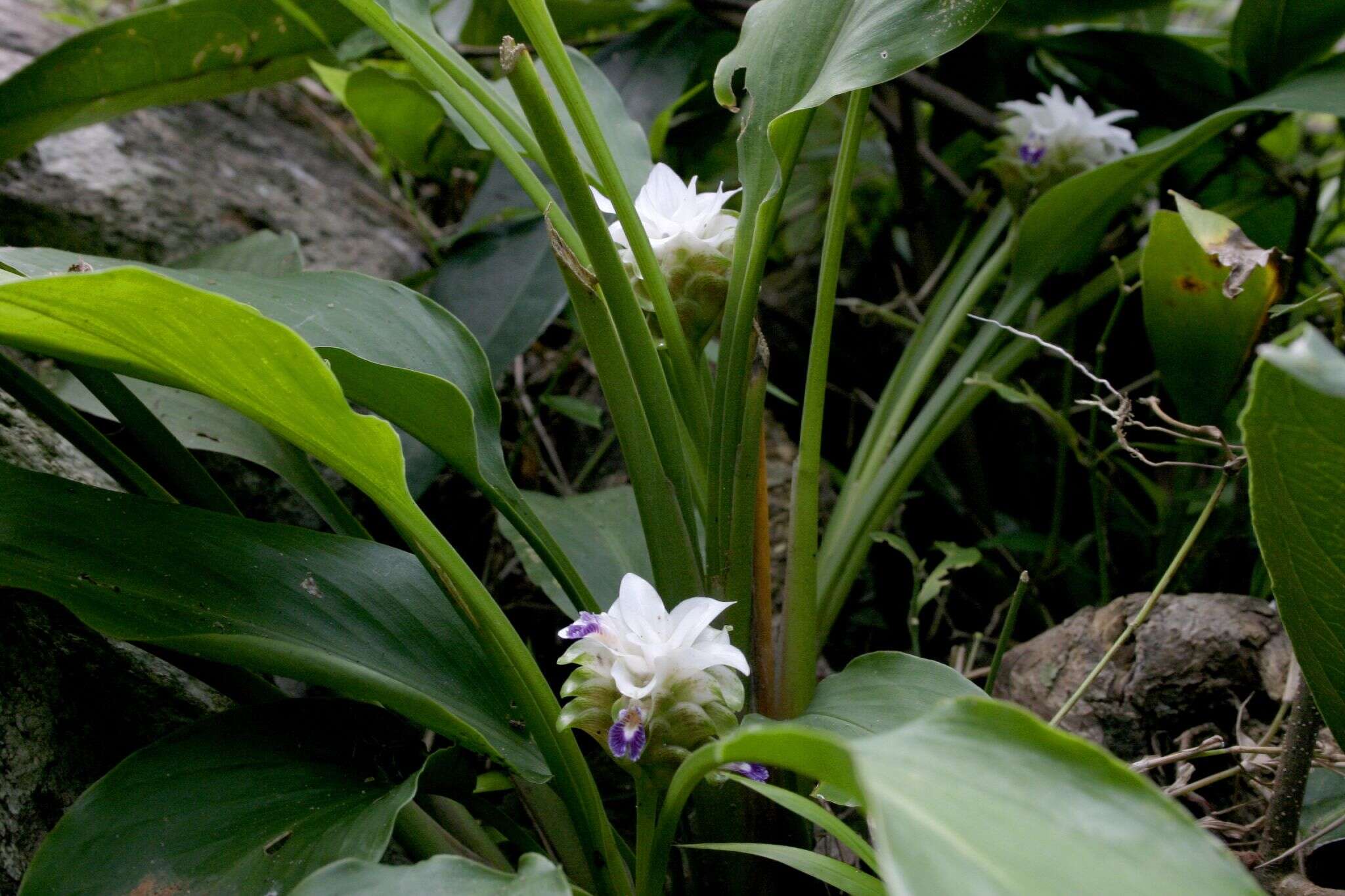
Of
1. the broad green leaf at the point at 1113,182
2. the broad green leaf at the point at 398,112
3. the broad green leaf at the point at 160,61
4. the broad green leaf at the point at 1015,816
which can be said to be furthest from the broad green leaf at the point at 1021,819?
the broad green leaf at the point at 160,61

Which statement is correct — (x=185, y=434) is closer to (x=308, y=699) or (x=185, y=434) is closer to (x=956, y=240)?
(x=308, y=699)

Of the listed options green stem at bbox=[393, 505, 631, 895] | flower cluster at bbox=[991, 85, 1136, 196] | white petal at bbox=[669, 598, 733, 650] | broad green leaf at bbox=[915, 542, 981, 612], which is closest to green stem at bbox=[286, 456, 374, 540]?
green stem at bbox=[393, 505, 631, 895]

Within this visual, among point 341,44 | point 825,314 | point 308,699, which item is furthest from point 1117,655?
point 341,44

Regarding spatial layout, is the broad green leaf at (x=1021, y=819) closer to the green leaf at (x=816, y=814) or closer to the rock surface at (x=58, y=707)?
the green leaf at (x=816, y=814)

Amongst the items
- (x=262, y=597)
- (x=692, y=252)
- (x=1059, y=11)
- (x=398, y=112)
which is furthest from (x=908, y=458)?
(x=398, y=112)

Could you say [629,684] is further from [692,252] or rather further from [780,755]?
[692,252]

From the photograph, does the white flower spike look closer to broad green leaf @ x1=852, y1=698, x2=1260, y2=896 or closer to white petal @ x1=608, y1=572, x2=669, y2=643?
white petal @ x1=608, y1=572, x2=669, y2=643
